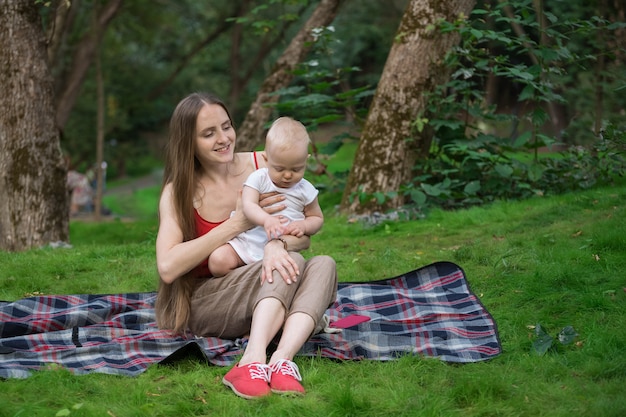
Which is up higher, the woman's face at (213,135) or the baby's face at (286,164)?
the woman's face at (213,135)

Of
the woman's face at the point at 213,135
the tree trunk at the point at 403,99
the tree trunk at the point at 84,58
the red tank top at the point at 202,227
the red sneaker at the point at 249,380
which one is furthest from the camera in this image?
the tree trunk at the point at 84,58

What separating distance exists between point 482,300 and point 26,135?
16.3 ft

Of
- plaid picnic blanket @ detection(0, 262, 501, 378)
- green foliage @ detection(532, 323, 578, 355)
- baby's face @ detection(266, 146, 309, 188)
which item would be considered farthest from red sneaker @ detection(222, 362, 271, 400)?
green foliage @ detection(532, 323, 578, 355)

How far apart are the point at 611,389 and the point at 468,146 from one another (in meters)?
4.68

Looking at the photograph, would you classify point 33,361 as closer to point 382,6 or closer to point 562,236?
point 562,236

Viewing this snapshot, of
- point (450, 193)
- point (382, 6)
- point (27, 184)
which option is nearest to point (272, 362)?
point (450, 193)

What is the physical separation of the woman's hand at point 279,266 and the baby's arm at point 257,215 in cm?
8

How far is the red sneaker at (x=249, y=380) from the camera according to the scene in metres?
3.08

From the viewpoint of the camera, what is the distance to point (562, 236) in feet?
18.4

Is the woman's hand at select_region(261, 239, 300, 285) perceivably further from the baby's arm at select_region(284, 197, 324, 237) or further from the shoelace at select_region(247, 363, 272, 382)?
the shoelace at select_region(247, 363, 272, 382)

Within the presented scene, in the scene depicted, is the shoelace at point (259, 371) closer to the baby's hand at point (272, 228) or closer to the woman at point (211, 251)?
the woman at point (211, 251)

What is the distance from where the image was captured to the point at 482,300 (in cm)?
457

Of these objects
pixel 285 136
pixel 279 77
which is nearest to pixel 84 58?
pixel 279 77

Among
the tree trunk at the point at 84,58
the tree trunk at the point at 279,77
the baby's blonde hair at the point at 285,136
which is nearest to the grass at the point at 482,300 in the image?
the baby's blonde hair at the point at 285,136
